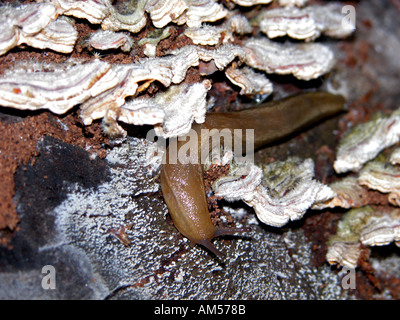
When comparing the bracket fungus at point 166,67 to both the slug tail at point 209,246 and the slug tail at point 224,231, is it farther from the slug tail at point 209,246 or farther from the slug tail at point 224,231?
the slug tail at point 209,246

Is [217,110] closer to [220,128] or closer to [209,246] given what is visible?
[220,128]

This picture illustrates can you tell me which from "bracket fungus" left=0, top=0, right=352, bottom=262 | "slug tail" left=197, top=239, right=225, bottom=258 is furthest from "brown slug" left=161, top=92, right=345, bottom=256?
"bracket fungus" left=0, top=0, right=352, bottom=262

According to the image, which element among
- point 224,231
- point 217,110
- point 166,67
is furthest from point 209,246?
point 166,67

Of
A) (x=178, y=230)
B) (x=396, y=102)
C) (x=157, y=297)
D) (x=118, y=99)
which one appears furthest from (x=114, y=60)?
(x=396, y=102)

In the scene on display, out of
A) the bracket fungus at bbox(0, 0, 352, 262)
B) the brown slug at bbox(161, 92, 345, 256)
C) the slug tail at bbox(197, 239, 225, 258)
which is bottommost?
the slug tail at bbox(197, 239, 225, 258)

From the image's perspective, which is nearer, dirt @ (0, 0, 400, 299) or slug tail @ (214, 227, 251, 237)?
dirt @ (0, 0, 400, 299)

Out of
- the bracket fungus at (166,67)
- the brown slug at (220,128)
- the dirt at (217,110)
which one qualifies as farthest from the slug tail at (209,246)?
the bracket fungus at (166,67)

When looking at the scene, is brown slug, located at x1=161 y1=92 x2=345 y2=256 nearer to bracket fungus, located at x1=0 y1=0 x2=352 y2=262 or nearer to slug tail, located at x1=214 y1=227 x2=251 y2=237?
slug tail, located at x1=214 y1=227 x2=251 y2=237
